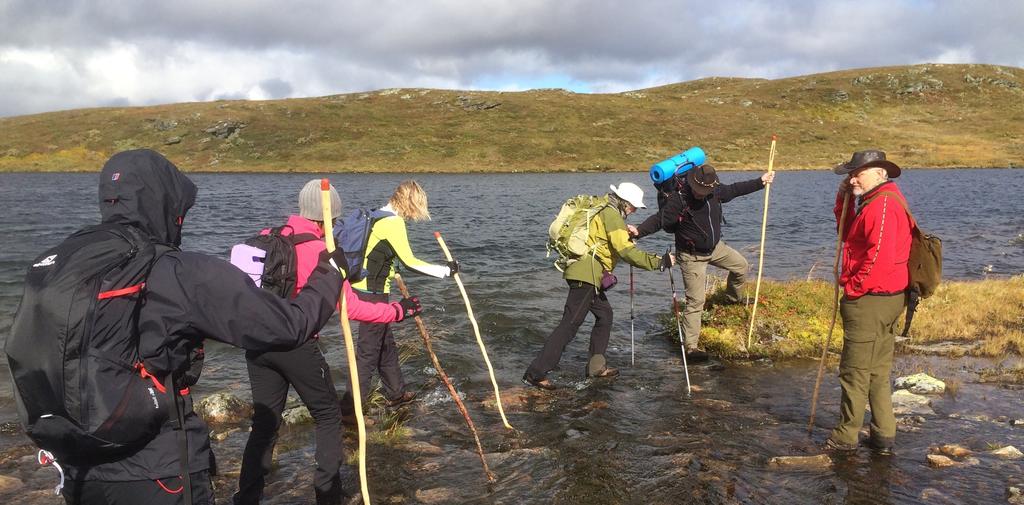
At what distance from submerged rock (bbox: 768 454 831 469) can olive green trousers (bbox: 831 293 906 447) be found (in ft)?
1.37

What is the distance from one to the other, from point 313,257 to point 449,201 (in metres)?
41.7

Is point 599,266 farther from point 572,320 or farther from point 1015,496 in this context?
point 1015,496

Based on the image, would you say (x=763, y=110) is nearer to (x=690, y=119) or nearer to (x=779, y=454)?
(x=690, y=119)

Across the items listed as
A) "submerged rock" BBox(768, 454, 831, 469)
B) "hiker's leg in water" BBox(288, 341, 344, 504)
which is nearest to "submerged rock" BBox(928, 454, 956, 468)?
"submerged rock" BBox(768, 454, 831, 469)

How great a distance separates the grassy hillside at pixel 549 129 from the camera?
84.1 meters

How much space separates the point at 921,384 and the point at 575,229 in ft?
18.7

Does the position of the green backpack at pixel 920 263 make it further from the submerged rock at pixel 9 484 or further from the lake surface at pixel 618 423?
the submerged rock at pixel 9 484

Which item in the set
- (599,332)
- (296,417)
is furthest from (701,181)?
(296,417)

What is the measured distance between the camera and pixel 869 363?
278 inches

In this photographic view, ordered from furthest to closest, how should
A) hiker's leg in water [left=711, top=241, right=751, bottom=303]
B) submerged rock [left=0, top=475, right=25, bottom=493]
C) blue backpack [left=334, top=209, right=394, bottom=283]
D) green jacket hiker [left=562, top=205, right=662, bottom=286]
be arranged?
hiker's leg in water [left=711, top=241, right=751, bottom=303] < green jacket hiker [left=562, top=205, right=662, bottom=286] < blue backpack [left=334, top=209, right=394, bottom=283] < submerged rock [left=0, top=475, right=25, bottom=493]

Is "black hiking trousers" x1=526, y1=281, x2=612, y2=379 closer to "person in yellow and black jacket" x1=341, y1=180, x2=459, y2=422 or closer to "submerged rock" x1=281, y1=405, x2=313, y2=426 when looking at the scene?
"person in yellow and black jacket" x1=341, y1=180, x2=459, y2=422

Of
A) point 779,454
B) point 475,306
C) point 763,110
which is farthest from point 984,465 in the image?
point 763,110

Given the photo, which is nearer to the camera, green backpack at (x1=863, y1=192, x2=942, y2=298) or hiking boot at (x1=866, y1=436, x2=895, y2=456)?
green backpack at (x1=863, y1=192, x2=942, y2=298)

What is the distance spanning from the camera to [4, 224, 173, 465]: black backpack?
2939 millimetres
